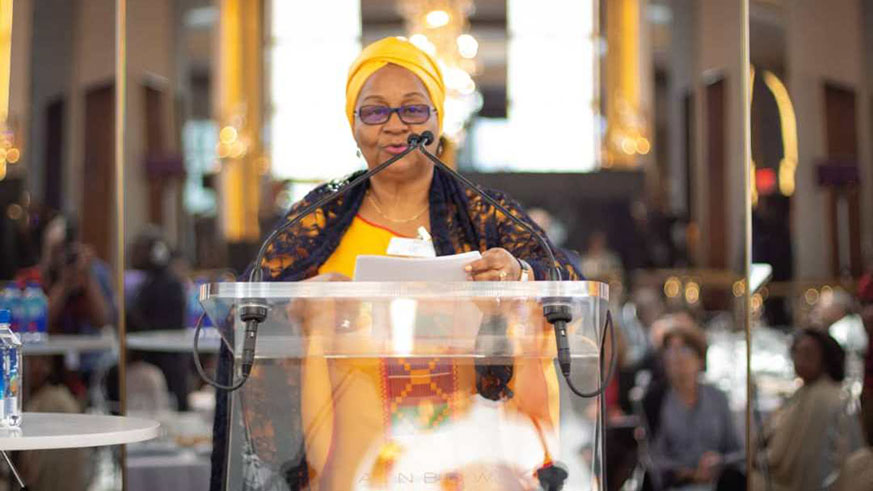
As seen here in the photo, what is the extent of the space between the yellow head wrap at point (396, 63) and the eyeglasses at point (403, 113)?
6 centimetres

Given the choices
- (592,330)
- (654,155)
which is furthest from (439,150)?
(654,155)

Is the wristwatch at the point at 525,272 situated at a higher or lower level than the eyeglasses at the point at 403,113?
lower

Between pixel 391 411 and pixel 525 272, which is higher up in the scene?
pixel 525 272

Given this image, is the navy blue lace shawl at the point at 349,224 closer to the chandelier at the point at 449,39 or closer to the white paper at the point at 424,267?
the white paper at the point at 424,267

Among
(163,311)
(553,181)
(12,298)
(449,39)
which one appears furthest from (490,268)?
(553,181)

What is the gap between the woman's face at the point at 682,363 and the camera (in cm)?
555

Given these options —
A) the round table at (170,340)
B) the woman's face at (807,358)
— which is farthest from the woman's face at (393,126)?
the round table at (170,340)

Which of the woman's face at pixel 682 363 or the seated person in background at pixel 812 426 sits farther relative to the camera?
the woman's face at pixel 682 363

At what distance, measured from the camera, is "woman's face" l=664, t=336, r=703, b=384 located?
5555mm

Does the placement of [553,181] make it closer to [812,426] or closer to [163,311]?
[163,311]

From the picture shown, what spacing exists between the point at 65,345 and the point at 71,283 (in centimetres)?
22

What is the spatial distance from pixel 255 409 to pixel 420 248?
0.52m

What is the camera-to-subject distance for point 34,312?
14.7ft

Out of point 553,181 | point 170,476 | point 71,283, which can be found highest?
point 553,181
